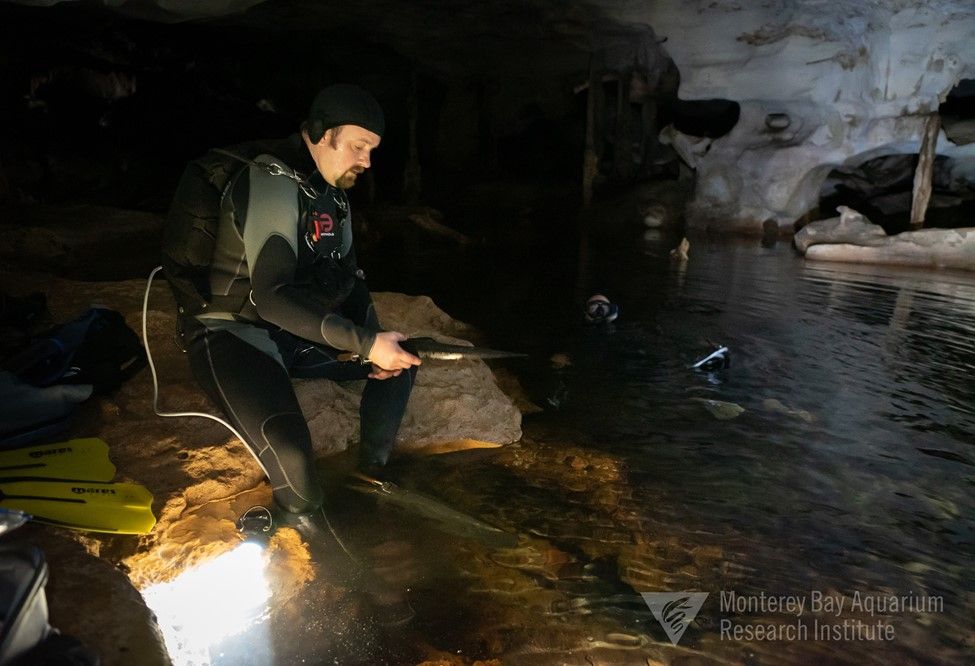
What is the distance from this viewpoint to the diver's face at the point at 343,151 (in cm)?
285

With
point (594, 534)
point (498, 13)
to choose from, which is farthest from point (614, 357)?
point (498, 13)

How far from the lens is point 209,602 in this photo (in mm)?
2430

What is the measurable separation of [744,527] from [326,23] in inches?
603

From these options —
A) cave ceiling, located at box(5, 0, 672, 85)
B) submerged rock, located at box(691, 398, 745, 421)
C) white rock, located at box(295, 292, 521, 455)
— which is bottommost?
submerged rock, located at box(691, 398, 745, 421)

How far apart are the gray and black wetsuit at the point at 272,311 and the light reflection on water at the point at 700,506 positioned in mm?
516

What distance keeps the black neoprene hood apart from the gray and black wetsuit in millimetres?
204

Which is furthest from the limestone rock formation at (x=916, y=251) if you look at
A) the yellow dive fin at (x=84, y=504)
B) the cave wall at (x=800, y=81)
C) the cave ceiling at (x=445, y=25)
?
the yellow dive fin at (x=84, y=504)

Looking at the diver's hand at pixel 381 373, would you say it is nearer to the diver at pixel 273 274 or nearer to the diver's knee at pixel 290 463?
the diver at pixel 273 274

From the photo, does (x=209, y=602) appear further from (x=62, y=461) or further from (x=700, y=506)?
(x=700, y=506)

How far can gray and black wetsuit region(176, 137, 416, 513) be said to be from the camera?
8.93ft

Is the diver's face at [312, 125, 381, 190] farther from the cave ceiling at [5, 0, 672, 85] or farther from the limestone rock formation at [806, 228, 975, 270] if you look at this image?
the limestone rock formation at [806, 228, 975, 270]

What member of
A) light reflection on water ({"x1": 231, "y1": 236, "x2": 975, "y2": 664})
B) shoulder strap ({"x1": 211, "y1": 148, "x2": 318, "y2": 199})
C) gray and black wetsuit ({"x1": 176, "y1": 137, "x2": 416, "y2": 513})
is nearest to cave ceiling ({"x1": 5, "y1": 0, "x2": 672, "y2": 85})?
shoulder strap ({"x1": 211, "y1": 148, "x2": 318, "y2": 199})

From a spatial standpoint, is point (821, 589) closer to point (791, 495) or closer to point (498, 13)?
point (791, 495)

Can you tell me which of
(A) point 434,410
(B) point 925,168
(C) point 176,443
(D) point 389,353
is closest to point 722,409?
(A) point 434,410
